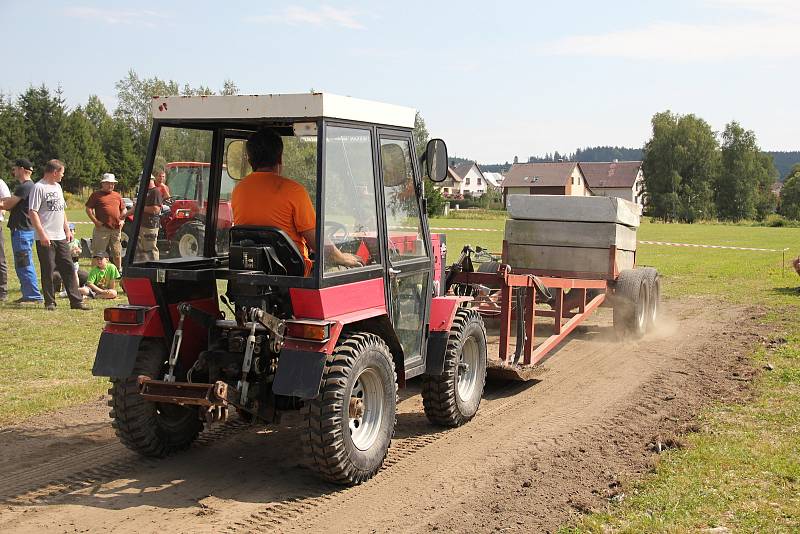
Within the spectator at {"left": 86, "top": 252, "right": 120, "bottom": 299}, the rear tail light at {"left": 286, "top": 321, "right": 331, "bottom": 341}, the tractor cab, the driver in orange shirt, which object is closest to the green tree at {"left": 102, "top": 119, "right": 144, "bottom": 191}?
the spectator at {"left": 86, "top": 252, "right": 120, "bottom": 299}

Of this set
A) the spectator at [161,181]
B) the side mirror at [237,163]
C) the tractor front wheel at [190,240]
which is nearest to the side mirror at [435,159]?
the side mirror at [237,163]

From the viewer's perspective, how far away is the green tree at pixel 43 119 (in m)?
57.0

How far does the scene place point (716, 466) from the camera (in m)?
5.38

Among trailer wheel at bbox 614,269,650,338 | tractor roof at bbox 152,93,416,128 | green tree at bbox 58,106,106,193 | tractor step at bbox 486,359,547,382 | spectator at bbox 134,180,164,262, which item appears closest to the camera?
tractor roof at bbox 152,93,416,128

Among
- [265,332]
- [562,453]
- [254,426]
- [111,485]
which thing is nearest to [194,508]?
[111,485]

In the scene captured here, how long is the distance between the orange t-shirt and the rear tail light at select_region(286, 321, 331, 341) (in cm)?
38

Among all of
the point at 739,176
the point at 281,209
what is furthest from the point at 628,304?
the point at 739,176

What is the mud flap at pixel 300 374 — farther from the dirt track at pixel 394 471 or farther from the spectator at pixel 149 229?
the spectator at pixel 149 229

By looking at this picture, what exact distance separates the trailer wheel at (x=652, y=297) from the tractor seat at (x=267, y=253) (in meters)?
6.64

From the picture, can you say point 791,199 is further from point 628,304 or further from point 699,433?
point 699,433

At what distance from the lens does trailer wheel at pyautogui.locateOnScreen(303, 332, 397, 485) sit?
476cm

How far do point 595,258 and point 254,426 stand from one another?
553 centimetres

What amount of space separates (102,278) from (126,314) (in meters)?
8.42

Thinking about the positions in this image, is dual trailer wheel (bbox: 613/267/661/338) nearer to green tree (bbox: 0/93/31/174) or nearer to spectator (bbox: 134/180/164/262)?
spectator (bbox: 134/180/164/262)
